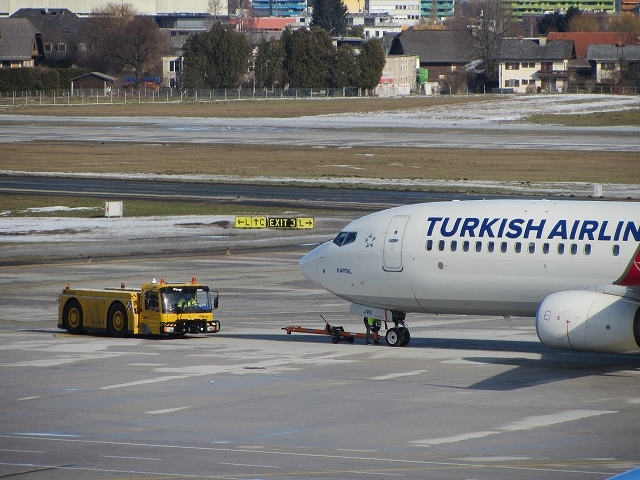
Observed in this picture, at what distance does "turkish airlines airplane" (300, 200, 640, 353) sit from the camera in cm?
3209

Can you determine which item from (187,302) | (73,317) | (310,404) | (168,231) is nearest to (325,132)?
(168,231)

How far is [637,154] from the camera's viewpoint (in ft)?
381

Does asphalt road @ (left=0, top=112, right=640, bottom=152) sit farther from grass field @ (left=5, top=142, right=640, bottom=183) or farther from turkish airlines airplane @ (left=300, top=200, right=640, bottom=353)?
turkish airlines airplane @ (left=300, top=200, right=640, bottom=353)

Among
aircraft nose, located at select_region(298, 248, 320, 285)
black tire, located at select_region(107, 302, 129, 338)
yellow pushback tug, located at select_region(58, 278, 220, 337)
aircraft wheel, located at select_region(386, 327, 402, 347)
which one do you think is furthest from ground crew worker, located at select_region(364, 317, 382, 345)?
black tire, located at select_region(107, 302, 129, 338)

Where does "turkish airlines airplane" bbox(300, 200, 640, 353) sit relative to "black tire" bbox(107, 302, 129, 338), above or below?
above

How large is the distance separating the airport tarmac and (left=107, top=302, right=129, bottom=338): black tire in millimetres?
663

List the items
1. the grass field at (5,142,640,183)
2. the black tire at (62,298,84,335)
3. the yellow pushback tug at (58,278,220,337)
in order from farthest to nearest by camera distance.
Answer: the grass field at (5,142,640,183) < the black tire at (62,298,84,335) < the yellow pushback tug at (58,278,220,337)

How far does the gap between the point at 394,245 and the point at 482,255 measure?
125 inches

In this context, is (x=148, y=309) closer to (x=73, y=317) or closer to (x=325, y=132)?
(x=73, y=317)

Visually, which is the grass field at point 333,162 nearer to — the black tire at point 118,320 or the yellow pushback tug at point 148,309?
the yellow pushback tug at point 148,309

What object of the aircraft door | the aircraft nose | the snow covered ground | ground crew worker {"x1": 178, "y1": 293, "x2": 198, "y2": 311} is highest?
the aircraft door

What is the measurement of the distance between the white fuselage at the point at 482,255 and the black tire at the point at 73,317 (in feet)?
33.5

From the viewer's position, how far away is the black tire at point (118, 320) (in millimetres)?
42897

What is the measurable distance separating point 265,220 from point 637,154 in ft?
178
